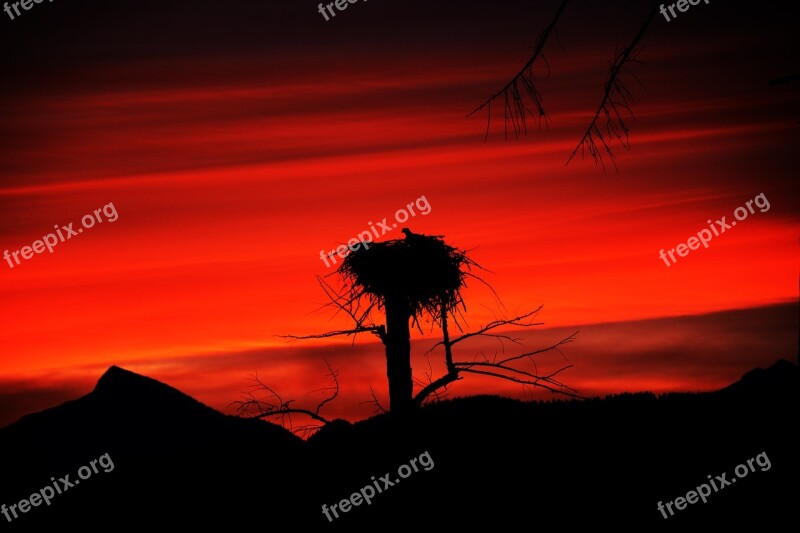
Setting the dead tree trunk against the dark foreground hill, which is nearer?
the dark foreground hill

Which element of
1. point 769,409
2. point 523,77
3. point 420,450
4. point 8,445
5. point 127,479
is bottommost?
point 769,409

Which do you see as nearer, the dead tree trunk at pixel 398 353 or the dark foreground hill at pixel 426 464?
the dark foreground hill at pixel 426 464

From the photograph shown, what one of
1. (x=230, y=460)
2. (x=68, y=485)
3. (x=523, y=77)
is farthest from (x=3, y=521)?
(x=523, y=77)

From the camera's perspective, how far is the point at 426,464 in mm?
11672

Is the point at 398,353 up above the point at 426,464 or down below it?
above

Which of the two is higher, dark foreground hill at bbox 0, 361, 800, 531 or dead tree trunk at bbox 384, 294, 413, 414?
dead tree trunk at bbox 384, 294, 413, 414

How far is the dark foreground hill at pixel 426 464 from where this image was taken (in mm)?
10422

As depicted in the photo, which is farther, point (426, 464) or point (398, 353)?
point (398, 353)

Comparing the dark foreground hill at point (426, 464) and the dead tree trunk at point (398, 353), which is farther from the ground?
the dead tree trunk at point (398, 353)

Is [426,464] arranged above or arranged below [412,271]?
below

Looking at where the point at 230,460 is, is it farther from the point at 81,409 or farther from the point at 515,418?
the point at 515,418

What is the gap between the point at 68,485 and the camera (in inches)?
456

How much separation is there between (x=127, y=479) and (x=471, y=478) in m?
4.82

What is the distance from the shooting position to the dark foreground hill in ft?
34.2
